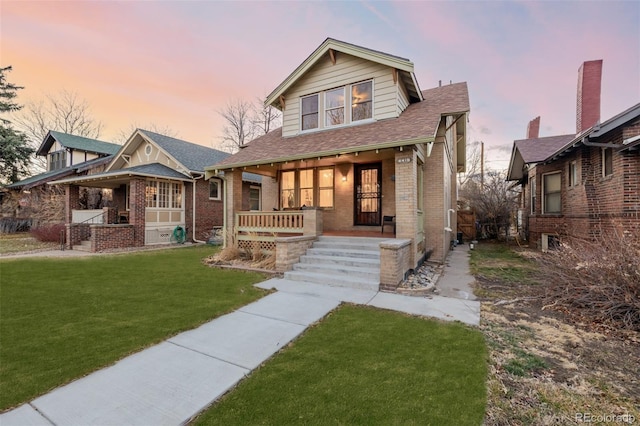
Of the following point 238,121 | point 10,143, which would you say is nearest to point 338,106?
point 238,121

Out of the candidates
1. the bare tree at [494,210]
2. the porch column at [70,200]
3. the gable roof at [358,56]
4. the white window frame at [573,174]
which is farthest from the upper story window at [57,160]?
the white window frame at [573,174]

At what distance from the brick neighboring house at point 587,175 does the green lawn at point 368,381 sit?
4893mm

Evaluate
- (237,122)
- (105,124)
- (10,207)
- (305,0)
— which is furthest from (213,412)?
(105,124)

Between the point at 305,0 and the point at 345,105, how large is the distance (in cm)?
537

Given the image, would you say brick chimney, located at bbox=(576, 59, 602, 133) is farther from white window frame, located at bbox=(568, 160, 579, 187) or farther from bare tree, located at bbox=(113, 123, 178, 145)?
bare tree, located at bbox=(113, 123, 178, 145)

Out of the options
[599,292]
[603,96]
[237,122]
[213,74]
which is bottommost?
[599,292]

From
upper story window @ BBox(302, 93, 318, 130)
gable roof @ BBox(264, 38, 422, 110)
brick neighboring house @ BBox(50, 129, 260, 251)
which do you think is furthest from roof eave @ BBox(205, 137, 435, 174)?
brick neighboring house @ BBox(50, 129, 260, 251)

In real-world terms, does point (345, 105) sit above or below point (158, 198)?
above

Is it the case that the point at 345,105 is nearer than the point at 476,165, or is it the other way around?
the point at 345,105

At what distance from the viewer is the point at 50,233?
49.9ft

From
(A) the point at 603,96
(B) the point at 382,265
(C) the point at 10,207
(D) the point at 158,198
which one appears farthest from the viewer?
(C) the point at 10,207

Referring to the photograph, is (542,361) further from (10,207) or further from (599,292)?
(10,207)

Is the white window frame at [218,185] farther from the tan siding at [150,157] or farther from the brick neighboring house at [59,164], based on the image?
the brick neighboring house at [59,164]

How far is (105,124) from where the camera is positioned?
109 ft
